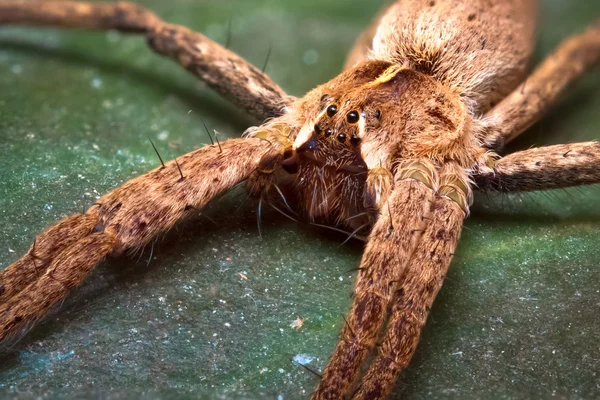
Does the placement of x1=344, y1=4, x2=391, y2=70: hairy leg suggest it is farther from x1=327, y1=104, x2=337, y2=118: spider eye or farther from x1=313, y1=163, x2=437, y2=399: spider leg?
x1=313, y1=163, x2=437, y2=399: spider leg

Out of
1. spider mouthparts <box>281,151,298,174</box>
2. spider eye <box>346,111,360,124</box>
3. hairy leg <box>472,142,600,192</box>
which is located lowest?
spider mouthparts <box>281,151,298,174</box>

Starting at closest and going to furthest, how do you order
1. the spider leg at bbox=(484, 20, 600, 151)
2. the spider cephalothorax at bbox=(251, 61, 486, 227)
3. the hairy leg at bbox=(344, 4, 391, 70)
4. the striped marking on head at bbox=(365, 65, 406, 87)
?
1. the spider cephalothorax at bbox=(251, 61, 486, 227)
2. the striped marking on head at bbox=(365, 65, 406, 87)
3. the spider leg at bbox=(484, 20, 600, 151)
4. the hairy leg at bbox=(344, 4, 391, 70)

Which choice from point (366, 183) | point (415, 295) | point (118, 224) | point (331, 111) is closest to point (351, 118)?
point (331, 111)

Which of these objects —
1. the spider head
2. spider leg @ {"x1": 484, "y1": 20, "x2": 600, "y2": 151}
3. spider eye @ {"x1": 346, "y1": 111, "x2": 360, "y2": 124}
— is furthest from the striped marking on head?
spider leg @ {"x1": 484, "y1": 20, "x2": 600, "y2": 151}

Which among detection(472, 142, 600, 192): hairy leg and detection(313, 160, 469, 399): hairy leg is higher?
detection(472, 142, 600, 192): hairy leg

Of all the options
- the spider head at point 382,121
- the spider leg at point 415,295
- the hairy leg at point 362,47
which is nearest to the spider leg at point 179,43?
the spider head at point 382,121

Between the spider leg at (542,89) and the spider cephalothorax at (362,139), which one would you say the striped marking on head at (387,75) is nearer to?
the spider cephalothorax at (362,139)

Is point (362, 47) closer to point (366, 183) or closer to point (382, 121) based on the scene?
point (382, 121)

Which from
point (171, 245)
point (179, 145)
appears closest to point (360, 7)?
point (179, 145)
